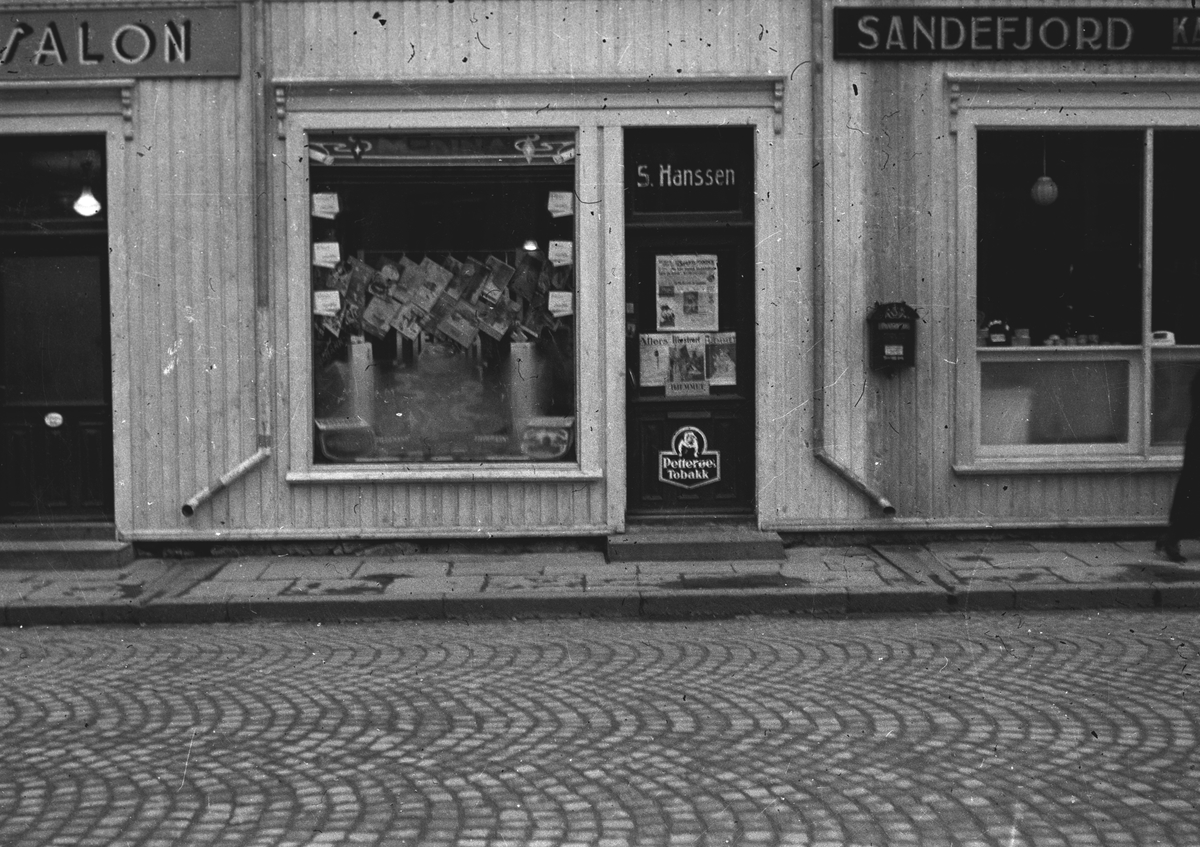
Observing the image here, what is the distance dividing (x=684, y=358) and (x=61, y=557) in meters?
5.22

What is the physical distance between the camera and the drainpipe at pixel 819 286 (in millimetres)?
10914

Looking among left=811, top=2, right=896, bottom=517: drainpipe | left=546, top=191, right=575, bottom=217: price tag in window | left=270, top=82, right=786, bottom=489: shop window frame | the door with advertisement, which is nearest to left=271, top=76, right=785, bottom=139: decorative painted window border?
left=270, top=82, right=786, bottom=489: shop window frame

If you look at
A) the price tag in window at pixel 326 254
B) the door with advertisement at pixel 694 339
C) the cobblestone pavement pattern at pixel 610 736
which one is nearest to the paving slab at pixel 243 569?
the cobblestone pavement pattern at pixel 610 736

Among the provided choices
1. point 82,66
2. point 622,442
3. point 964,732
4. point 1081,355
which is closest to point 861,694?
point 964,732

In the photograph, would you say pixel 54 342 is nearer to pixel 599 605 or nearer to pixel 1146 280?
Answer: pixel 599 605

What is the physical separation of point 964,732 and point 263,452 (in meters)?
6.74

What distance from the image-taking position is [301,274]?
11.0m

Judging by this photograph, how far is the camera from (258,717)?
6.35 m

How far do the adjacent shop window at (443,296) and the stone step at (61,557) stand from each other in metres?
1.83

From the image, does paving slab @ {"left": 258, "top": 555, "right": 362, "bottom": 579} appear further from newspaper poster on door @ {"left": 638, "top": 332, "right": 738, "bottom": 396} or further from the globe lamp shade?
the globe lamp shade

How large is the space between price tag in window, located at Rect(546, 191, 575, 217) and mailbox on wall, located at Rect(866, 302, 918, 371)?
8.63 feet

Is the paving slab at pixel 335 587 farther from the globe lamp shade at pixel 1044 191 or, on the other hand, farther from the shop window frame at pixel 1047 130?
the globe lamp shade at pixel 1044 191

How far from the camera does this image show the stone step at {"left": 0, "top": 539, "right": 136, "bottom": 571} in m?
10.5

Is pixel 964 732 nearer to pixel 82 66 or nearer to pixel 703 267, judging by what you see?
pixel 703 267
